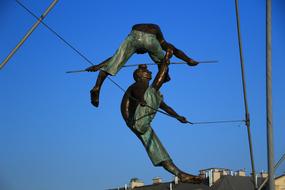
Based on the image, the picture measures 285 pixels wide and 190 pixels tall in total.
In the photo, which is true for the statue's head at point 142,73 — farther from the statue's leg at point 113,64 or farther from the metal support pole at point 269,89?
the metal support pole at point 269,89

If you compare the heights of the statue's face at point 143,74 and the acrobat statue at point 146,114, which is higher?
the statue's face at point 143,74

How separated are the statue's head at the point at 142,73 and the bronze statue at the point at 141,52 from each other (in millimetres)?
173

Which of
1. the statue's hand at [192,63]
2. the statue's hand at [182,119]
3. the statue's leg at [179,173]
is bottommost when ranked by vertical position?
the statue's leg at [179,173]

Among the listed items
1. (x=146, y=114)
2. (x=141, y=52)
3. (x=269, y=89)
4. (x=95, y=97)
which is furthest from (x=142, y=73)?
(x=269, y=89)

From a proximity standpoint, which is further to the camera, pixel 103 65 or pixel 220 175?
pixel 220 175

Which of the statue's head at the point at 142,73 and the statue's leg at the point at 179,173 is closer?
the statue's leg at the point at 179,173

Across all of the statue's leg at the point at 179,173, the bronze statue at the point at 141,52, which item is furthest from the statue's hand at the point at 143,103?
the statue's leg at the point at 179,173

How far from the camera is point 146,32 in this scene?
8938 mm

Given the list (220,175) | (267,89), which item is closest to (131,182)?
(220,175)

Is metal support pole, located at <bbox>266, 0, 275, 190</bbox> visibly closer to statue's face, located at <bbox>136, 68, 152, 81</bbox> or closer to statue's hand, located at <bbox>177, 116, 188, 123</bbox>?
statue's hand, located at <bbox>177, 116, 188, 123</bbox>

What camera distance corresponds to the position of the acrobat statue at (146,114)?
28.3 feet

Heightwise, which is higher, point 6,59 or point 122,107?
point 6,59

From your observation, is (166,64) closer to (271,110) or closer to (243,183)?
(271,110)

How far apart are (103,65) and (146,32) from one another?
0.71 meters
